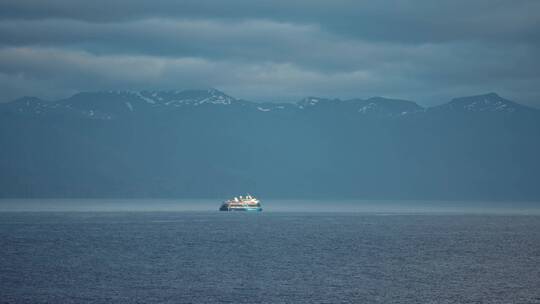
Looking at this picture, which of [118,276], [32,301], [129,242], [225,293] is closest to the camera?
[32,301]

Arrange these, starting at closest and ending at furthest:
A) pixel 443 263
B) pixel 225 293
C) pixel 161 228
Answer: pixel 225 293
pixel 443 263
pixel 161 228

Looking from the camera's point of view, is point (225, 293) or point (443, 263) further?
point (443, 263)

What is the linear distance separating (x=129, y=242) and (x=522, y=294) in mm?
78336

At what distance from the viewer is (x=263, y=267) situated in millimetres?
112000

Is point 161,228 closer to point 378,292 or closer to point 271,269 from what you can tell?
point 271,269

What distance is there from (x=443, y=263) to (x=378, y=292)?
32.3 m

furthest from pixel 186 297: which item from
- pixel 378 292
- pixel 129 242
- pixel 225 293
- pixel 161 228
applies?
pixel 161 228

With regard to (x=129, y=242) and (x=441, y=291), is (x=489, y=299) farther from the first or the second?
(x=129, y=242)

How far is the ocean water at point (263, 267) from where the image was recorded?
8719 cm

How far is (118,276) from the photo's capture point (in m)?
101

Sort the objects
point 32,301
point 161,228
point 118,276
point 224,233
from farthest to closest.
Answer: point 161,228 → point 224,233 → point 118,276 → point 32,301

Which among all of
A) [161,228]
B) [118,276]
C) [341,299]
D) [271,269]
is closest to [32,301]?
[118,276]

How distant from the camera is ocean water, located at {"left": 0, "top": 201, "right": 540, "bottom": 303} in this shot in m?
87.2

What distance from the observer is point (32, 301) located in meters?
81.2
